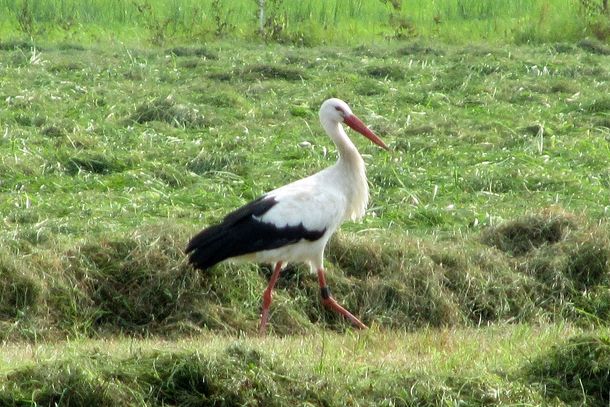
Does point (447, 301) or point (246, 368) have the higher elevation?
point (246, 368)

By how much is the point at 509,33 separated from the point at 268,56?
457 centimetres

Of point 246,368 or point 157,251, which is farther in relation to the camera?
point 157,251

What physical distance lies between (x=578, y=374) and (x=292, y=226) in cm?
232

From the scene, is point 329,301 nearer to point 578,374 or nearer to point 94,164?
point 578,374

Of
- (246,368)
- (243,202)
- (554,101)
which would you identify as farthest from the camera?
(554,101)

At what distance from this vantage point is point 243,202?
980cm

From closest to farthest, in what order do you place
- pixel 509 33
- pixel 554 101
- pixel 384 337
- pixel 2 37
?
pixel 384 337, pixel 554 101, pixel 2 37, pixel 509 33

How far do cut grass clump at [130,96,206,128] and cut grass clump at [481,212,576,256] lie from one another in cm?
346

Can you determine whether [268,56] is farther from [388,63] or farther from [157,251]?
[157,251]

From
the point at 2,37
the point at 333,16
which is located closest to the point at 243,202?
the point at 2,37

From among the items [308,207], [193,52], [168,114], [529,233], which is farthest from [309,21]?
[308,207]

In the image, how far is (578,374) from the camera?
6.60m

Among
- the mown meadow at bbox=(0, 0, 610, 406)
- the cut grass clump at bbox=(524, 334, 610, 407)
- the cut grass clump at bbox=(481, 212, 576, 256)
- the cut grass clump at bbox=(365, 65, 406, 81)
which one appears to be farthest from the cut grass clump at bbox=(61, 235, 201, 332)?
the cut grass clump at bbox=(365, 65, 406, 81)

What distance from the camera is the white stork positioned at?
8.15 m
